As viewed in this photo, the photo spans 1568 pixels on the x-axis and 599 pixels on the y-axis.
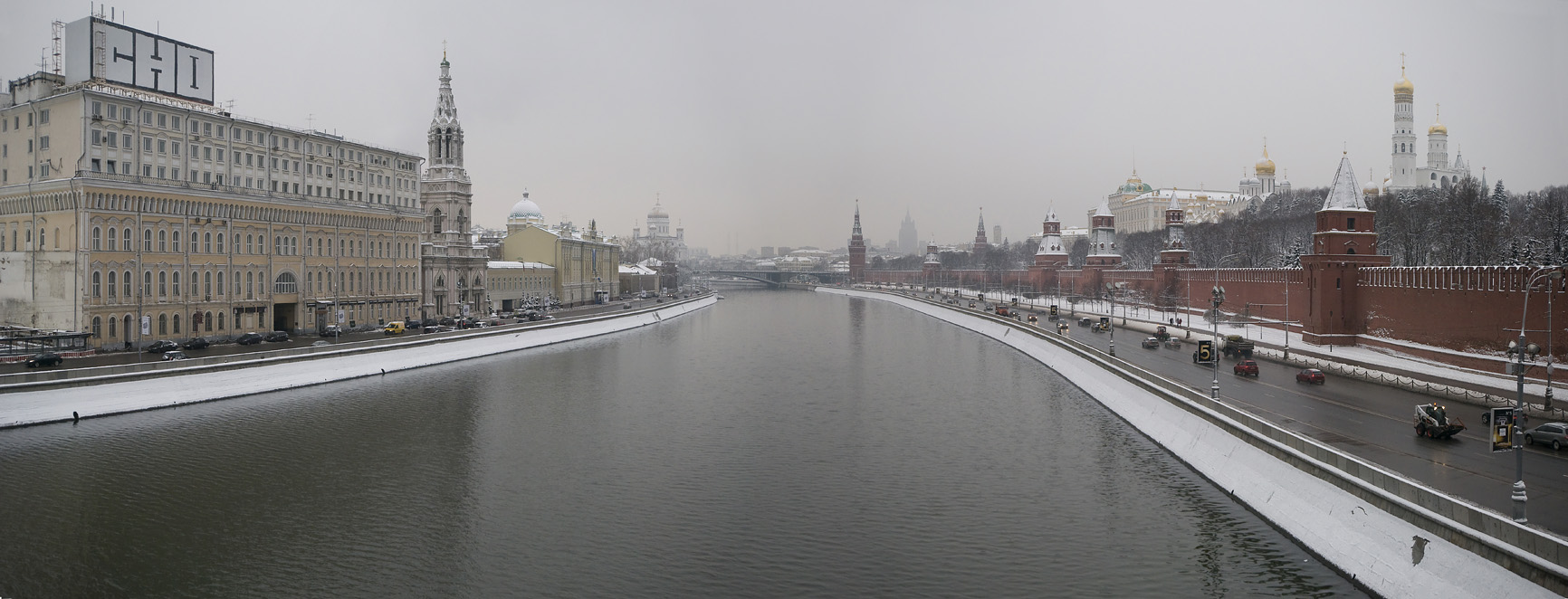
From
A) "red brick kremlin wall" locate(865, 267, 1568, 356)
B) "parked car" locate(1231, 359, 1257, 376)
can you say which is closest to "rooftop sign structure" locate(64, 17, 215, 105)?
"parked car" locate(1231, 359, 1257, 376)

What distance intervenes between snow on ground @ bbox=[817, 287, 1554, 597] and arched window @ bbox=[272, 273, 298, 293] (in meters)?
49.7

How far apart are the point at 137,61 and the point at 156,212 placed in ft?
34.2

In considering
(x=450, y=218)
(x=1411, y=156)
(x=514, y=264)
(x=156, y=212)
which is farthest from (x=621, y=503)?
(x=1411, y=156)

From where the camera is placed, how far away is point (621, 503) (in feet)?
78.8

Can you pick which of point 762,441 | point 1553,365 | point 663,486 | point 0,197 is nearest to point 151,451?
point 663,486

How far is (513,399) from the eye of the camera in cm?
4162

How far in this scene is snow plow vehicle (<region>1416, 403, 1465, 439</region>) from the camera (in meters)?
25.2

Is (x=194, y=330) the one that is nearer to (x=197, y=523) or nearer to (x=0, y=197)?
(x=0, y=197)

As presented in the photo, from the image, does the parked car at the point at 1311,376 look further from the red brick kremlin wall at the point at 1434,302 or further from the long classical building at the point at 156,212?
the long classical building at the point at 156,212

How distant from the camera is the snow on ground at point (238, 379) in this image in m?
33.0

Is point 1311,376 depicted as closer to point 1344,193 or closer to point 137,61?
point 1344,193

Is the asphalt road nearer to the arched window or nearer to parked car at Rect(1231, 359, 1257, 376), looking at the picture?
parked car at Rect(1231, 359, 1257, 376)

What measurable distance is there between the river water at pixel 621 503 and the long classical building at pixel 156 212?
13.8 m

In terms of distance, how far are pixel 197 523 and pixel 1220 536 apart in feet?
79.4
